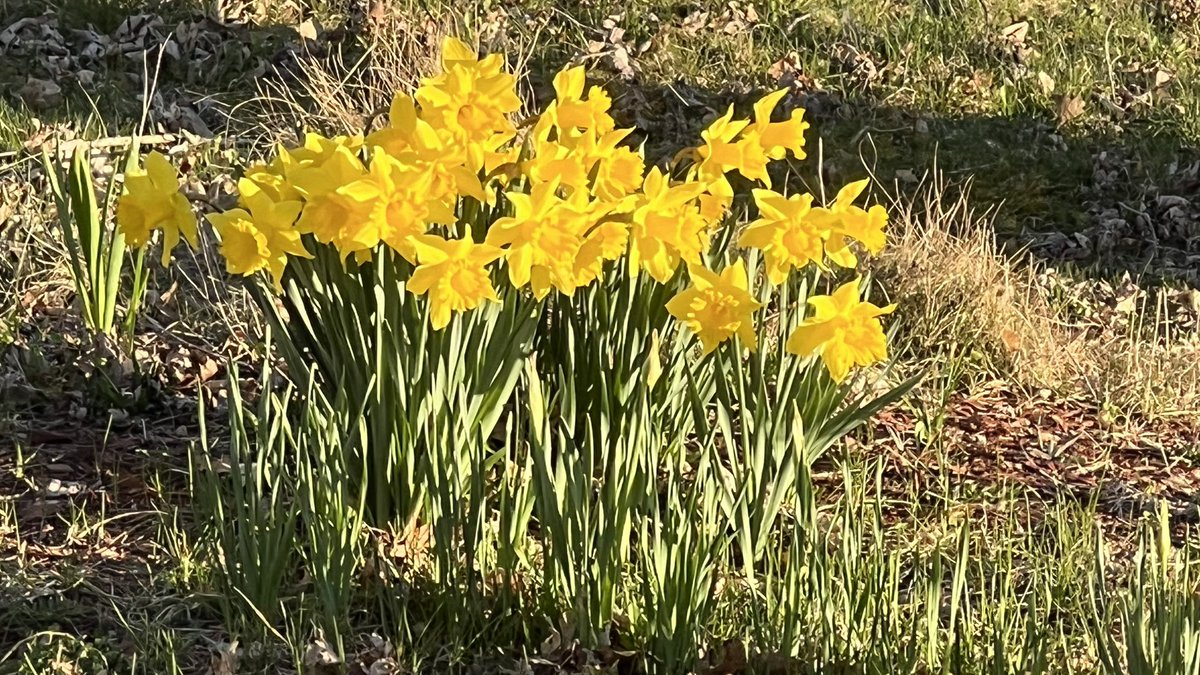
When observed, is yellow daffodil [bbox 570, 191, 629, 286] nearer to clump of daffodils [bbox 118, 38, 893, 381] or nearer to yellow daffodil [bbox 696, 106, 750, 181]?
clump of daffodils [bbox 118, 38, 893, 381]

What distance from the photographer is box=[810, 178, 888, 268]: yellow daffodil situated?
7.66 ft

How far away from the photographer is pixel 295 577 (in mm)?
Answer: 2574

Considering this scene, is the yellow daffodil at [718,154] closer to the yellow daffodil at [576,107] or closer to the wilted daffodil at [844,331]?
the yellow daffodil at [576,107]

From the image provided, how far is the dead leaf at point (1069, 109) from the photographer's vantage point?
236 inches

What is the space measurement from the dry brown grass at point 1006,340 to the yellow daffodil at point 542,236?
166cm

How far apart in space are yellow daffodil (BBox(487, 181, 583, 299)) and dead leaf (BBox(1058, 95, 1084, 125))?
4384 mm

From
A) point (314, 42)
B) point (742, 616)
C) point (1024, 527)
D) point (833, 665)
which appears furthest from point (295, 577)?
point (314, 42)

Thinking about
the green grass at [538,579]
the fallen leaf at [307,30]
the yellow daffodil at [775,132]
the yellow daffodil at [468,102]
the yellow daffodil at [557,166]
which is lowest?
the green grass at [538,579]

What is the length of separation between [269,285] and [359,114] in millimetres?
2546

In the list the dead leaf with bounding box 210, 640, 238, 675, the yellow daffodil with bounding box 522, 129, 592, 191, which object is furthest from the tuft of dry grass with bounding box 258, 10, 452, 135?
the dead leaf with bounding box 210, 640, 238, 675

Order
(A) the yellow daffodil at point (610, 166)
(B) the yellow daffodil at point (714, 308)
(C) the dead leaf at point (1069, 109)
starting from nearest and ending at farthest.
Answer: (B) the yellow daffodil at point (714, 308)
(A) the yellow daffodil at point (610, 166)
(C) the dead leaf at point (1069, 109)

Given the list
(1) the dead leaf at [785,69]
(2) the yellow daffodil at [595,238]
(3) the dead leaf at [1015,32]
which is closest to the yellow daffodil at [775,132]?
(2) the yellow daffodil at [595,238]

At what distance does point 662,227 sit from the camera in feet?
7.51

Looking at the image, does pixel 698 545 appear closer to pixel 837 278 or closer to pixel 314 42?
pixel 837 278
